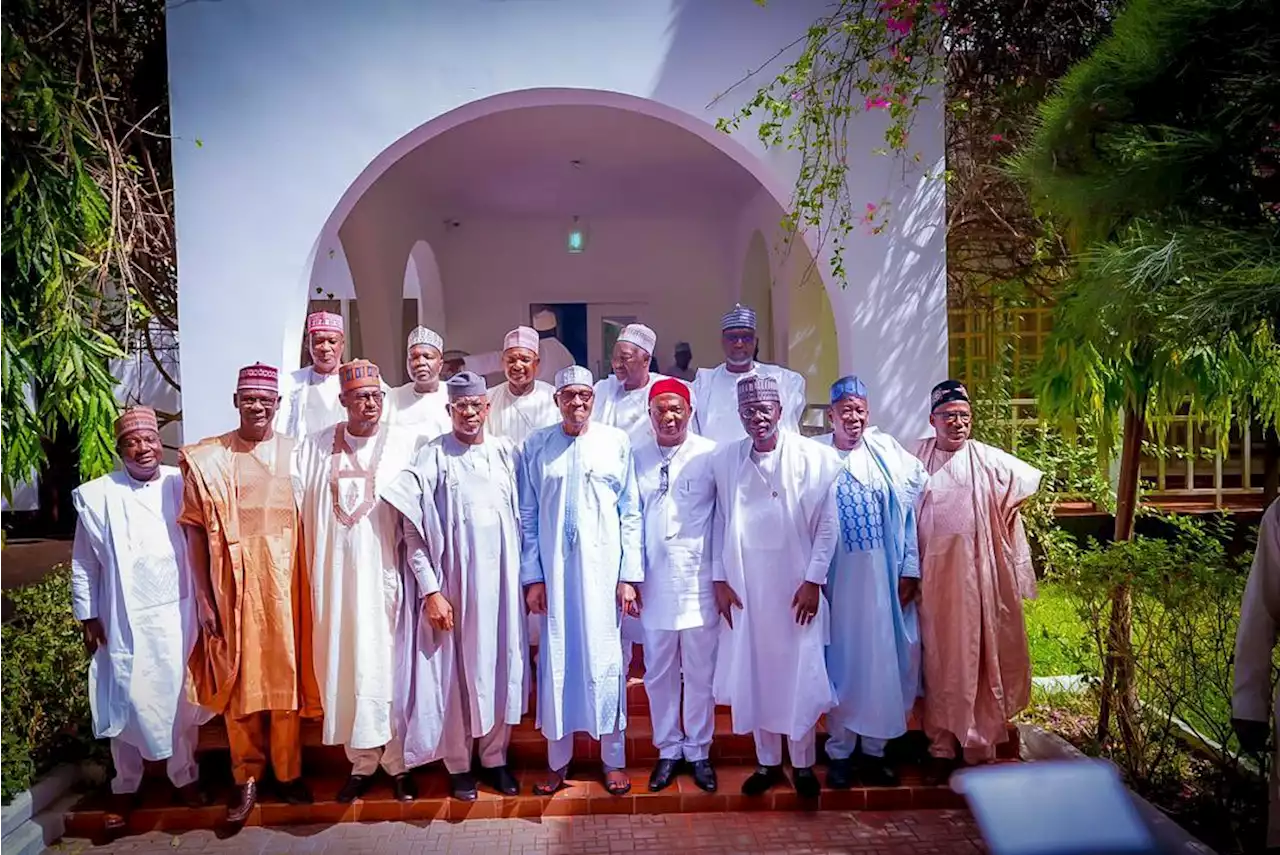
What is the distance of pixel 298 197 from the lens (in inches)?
187

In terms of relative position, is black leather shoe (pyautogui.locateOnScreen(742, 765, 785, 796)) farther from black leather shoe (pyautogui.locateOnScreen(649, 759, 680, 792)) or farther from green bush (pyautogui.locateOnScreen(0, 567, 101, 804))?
green bush (pyautogui.locateOnScreen(0, 567, 101, 804))

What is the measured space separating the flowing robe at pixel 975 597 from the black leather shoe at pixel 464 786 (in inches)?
79.1

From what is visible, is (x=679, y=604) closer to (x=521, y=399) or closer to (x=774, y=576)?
(x=774, y=576)

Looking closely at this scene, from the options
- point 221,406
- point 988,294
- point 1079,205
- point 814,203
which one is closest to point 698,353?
point 988,294

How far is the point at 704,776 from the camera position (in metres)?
3.81

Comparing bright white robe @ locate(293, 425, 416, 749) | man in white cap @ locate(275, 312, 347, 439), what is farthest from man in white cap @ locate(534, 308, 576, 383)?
→ bright white robe @ locate(293, 425, 416, 749)

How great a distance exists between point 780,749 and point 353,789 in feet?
6.04

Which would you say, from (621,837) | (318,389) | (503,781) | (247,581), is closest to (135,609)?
(247,581)

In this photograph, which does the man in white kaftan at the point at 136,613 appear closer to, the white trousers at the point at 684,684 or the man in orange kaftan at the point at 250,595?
the man in orange kaftan at the point at 250,595

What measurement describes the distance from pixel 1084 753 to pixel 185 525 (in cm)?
402

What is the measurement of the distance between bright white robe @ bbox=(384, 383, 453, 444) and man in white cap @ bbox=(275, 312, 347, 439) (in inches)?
10.7

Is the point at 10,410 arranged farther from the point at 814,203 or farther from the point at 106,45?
the point at 814,203

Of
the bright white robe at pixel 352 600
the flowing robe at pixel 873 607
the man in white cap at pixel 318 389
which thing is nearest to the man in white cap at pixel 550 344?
the man in white cap at pixel 318 389

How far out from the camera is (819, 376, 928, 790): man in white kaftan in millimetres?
3766
